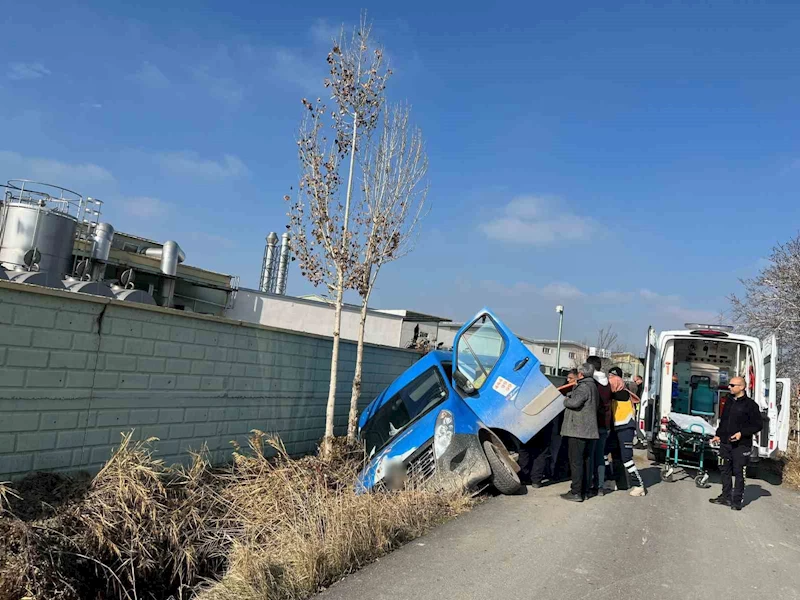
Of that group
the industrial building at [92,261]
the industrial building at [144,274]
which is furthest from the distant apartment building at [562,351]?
the industrial building at [92,261]

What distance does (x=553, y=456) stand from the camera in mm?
8609

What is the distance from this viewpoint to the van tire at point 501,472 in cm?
727

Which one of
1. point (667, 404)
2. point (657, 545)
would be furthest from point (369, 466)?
point (667, 404)


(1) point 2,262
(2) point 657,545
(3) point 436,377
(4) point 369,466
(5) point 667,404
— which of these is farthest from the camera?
(1) point 2,262

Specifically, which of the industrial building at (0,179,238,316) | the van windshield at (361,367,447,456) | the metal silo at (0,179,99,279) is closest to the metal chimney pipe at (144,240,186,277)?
the industrial building at (0,179,238,316)

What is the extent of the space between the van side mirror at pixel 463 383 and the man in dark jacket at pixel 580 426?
4.02ft

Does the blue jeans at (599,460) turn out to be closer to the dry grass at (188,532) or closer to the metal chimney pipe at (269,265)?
the dry grass at (188,532)

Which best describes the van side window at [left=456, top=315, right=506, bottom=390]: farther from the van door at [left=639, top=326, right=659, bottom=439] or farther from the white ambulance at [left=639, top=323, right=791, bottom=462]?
the van door at [left=639, top=326, right=659, bottom=439]

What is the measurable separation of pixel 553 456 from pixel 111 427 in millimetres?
5961

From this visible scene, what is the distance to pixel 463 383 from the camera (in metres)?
7.88

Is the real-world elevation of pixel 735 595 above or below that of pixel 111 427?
below

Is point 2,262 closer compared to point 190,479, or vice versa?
point 190,479

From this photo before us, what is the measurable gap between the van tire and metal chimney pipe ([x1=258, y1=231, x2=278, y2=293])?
24719mm

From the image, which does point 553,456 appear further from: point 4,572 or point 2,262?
point 2,262
